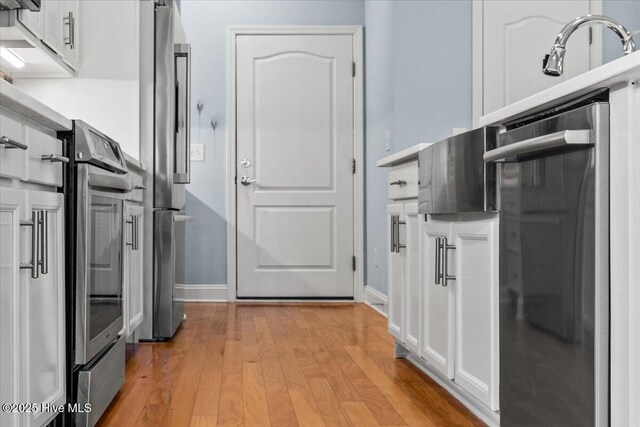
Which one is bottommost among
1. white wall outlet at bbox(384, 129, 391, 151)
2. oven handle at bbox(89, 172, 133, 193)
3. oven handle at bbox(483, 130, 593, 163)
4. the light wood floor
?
the light wood floor

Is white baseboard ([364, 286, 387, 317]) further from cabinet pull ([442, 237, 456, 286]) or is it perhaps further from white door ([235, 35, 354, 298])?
cabinet pull ([442, 237, 456, 286])

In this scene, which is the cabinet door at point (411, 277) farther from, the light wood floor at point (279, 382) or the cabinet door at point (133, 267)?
the cabinet door at point (133, 267)

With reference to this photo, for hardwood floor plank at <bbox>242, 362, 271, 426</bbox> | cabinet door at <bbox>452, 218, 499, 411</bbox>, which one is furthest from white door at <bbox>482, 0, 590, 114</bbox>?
hardwood floor plank at <bbox>242, 362, 271, 426</bbox>

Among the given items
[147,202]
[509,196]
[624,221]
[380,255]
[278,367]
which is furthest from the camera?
[380,255]

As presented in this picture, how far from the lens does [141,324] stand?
3.47 metres

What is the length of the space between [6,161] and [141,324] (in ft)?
7.15

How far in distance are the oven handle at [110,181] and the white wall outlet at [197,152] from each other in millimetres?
2431

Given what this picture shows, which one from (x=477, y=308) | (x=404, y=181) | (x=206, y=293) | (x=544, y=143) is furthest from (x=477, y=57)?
(x=206, y=293)

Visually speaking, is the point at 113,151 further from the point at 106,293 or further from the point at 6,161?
the point at 6,161

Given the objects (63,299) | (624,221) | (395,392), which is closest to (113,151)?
(63,299)

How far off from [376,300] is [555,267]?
322cm

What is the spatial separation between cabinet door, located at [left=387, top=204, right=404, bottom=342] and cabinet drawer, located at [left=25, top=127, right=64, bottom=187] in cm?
150

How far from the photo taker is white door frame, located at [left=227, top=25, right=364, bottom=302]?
503 centimetres

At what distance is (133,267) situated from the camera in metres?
3.09
